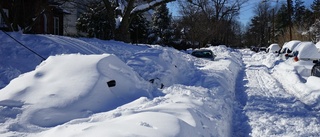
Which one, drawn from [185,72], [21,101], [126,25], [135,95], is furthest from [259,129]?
[126,25]

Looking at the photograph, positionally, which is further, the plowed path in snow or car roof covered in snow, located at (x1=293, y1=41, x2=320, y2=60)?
car roof covered in snow, located at (x1=293, y1=41, x2=320, y2=60)

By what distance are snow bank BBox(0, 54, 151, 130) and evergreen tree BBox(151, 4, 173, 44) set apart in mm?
40810

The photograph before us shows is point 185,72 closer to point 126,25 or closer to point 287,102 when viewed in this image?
point 287,102

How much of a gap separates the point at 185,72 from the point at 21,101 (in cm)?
964

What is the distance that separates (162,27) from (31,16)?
33.1m

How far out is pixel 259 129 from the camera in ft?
21.6

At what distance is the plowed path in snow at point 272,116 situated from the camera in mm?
6445

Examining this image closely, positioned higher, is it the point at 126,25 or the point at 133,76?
the point at 126,25

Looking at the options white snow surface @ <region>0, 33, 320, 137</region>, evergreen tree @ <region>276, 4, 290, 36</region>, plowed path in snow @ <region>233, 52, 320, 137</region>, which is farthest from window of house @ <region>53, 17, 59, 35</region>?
evergreen tree @ <region>276, 4, 290, 36</region>

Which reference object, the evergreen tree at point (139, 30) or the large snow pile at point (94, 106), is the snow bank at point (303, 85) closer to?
the large snow pile at point (94, 106)

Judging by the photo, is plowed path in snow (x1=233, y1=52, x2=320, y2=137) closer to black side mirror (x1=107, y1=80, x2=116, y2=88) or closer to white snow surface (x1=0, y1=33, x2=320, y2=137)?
white snow surface (x1=0, y1=33, x2=320, y2=137)

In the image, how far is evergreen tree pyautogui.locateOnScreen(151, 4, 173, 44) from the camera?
47.6m

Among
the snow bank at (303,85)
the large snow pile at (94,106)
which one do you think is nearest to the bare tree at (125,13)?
the snow bank at (303,85)

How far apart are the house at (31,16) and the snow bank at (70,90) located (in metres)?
8.67
